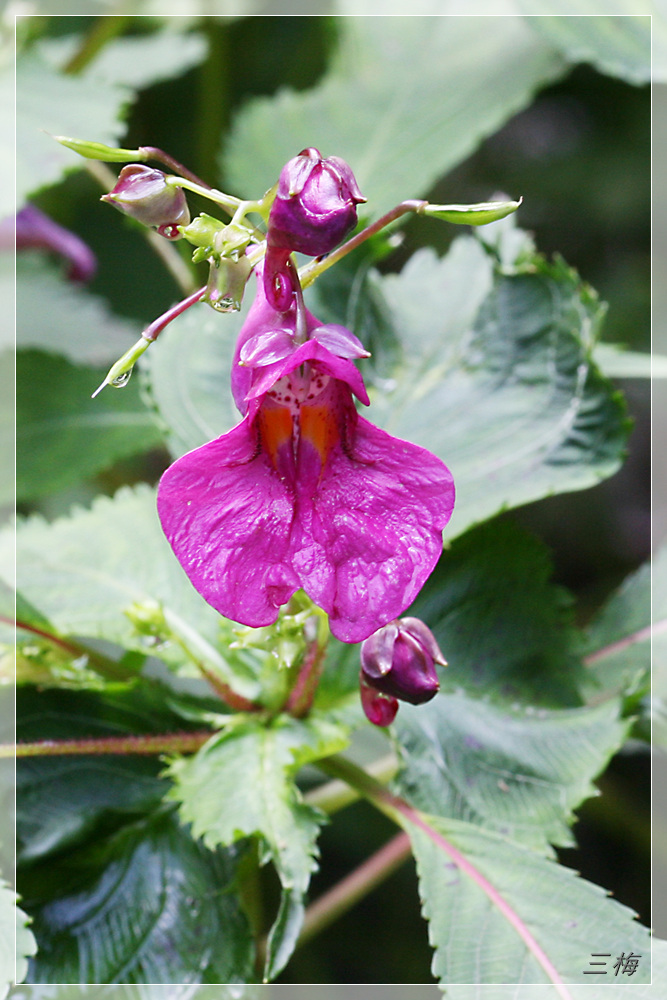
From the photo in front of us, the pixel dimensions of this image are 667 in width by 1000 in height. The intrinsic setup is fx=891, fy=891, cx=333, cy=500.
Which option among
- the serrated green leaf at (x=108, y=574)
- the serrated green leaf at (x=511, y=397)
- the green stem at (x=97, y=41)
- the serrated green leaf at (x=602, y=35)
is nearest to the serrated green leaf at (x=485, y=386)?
the serrated green leaf at (x=511, y=397)

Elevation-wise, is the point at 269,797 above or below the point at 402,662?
below

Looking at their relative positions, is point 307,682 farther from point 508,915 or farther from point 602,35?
point 602,35

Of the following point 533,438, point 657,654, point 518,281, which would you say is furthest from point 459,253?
point 657,654

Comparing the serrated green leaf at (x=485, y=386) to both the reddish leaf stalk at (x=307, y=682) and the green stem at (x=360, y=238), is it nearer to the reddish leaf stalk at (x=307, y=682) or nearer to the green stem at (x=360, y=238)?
the reddish leaf stalk at (x=307, y=682)

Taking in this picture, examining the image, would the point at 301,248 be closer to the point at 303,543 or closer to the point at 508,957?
the point at 303,543

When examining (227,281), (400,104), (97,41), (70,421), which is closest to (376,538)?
(227,281)
